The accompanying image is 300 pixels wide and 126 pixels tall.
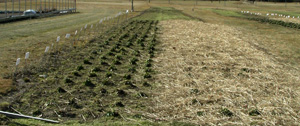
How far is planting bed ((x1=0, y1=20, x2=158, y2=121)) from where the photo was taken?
802cm

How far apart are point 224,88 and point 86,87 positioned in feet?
14.2

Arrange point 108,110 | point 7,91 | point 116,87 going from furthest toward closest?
point 116,87 < point 7,91 < point 108,110

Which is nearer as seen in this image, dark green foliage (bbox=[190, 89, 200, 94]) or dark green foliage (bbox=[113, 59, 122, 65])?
dark green foliage (bbox=[190, 89, 200, 94])

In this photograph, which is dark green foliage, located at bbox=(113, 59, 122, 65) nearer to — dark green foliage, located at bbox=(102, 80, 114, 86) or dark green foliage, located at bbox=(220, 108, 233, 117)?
dark green foliage, located at bbox=(102, 80, 114, 86)

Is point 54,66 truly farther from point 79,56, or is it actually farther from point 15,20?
point 15,20

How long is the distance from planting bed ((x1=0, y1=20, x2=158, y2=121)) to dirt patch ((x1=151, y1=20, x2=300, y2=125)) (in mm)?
664

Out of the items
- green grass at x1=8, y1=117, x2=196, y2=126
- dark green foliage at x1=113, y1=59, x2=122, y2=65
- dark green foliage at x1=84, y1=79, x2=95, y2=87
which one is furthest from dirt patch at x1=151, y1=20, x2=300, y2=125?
dark green foliage at x1=84, y1=79, x2=95, y2=87

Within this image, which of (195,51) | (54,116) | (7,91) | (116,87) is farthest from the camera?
(195,51)

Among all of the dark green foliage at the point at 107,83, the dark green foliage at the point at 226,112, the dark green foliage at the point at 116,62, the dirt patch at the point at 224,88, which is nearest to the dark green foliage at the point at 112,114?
the dirt patch at the point at 224,88

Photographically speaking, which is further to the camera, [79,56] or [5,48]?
[5,48]

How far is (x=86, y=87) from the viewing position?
32.9 feet

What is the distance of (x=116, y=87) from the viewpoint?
10.3m

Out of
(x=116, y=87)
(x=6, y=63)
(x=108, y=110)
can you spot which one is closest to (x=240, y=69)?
(x=116, y=87)

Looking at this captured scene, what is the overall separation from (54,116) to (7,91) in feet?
7.79
